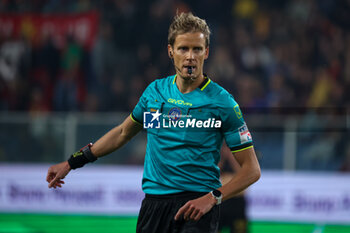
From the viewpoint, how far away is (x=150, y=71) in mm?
14023

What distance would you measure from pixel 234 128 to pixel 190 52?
1.82 ft

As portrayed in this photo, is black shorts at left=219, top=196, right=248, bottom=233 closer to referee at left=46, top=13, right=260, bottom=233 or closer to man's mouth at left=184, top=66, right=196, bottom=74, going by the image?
referee at left=46, top=13, right=260, bottom=233

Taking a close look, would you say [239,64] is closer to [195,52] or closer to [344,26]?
[344,26]

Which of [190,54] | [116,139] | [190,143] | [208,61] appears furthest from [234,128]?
[208,61]

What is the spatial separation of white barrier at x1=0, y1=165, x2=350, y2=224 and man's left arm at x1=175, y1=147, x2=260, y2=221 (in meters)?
7.43

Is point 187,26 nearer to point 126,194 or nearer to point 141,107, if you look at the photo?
point 141,107

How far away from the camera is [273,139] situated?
11.2 metres

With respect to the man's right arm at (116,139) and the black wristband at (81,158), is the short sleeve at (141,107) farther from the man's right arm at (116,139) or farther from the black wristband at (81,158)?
the black wristband at (81,158)

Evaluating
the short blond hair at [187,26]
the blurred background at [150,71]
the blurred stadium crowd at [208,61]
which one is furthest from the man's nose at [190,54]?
the blurred stadium crowd at [208,61]

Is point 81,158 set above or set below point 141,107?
below

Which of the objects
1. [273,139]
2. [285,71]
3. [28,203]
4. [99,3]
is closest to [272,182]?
[273,139]

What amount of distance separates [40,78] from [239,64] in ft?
15.5

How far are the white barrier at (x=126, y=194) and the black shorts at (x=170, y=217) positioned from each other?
7.37 metres

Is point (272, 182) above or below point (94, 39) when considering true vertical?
below
